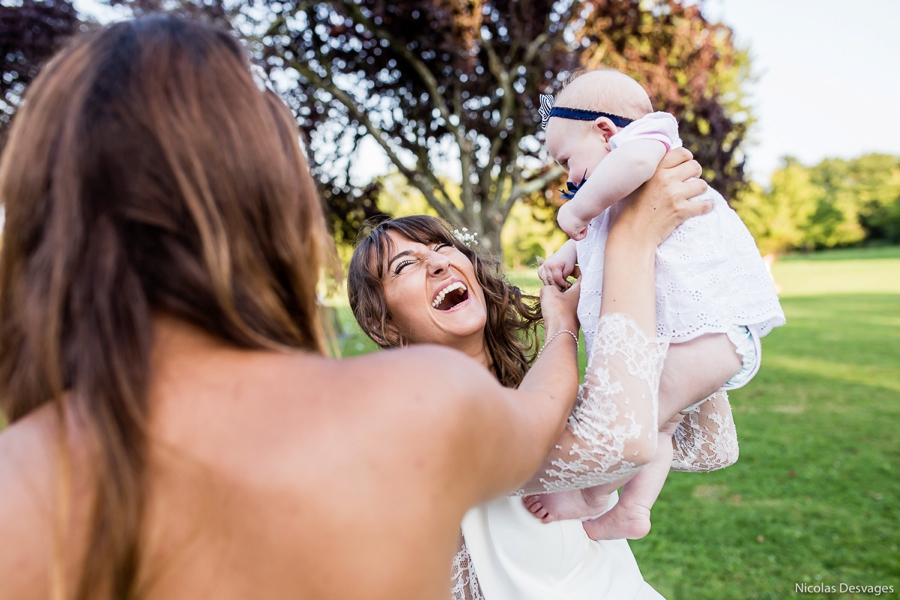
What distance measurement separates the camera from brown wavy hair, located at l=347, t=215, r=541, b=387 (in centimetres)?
269

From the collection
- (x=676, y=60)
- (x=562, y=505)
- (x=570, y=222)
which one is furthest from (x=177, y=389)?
(x=676, y=60)

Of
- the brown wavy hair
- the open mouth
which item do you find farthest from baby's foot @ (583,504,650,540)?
the open mouth

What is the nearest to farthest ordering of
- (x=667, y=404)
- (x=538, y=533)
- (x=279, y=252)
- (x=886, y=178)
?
(x=279, y=252), (x=667, y=404), (x=538, y=533), (x=886, y=178)

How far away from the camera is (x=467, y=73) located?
7062mm

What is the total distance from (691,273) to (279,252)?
1.40 m

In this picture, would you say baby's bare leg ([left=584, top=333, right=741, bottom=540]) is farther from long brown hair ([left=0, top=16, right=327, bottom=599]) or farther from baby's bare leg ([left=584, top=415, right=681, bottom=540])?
long brown hair ([left=0, top=16, right=327, bottom=599])

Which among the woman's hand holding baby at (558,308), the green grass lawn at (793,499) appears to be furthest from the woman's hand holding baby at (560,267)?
the green grass lawn at (793,499)

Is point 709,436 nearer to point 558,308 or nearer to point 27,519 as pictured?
point 558,308

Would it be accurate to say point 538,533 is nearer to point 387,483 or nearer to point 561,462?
point 561,462

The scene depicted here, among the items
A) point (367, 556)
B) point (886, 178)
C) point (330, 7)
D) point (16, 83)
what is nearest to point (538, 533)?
point (367, 556)

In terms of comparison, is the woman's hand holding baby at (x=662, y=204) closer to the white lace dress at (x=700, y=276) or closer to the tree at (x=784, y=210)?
the white lace dress at (x=700, y=276)

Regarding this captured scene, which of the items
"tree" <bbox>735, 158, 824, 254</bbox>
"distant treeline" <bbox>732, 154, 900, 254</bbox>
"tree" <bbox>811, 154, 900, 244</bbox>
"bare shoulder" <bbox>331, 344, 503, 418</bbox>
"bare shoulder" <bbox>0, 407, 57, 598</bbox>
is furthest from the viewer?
"tree" <bbox>811, 154, 900, 244</bbox>

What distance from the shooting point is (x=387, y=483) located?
0.94 metres

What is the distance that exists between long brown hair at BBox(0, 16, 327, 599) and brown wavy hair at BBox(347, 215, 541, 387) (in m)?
1.66
